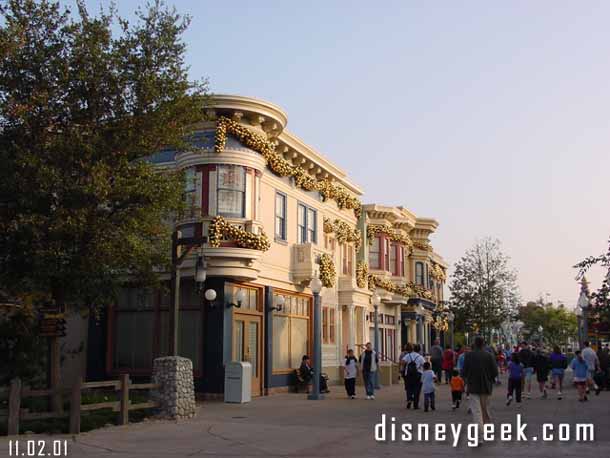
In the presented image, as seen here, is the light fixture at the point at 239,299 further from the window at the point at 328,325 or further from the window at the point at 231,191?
the window at the point at 328,325

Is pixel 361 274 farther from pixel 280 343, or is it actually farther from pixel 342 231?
pixel 280 343

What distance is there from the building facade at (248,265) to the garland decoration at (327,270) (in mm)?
42

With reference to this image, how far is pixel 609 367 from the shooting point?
29.3m

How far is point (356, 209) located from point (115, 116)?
20.8 metres

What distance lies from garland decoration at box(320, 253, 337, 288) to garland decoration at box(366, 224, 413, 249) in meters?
9.34

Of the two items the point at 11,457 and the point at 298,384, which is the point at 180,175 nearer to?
the point at 11,457

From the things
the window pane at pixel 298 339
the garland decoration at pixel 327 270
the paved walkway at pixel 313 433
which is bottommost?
Answer: the paved walkway at pixel 313 433

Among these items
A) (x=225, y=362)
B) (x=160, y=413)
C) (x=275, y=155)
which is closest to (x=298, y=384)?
(x=225, y=362)

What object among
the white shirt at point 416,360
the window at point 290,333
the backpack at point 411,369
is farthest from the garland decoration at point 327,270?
the backpack at point 411,369

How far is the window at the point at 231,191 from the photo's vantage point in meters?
24.1

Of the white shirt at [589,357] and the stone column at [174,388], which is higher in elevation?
the white shirt at [589,357]

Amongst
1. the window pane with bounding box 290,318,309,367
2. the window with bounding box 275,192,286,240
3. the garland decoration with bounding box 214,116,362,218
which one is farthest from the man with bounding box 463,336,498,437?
the window pane with bounding box 290,318,309,367

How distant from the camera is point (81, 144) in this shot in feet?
54.1

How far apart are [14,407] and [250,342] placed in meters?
12.3
